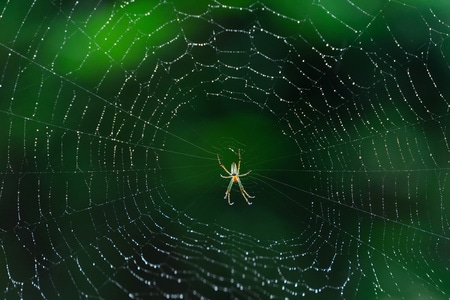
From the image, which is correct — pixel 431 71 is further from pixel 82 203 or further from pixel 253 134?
pixel 82 203

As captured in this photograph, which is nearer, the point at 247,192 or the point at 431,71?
the point at 431,71

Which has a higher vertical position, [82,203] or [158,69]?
[158,69]

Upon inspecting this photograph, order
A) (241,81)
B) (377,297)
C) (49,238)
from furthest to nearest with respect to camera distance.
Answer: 1. (49,238)
2. (241,81)
3. (377,297)

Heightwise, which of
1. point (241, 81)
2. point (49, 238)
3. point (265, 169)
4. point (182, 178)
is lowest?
point (49, 238)

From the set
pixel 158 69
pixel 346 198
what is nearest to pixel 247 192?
pixel 346 198

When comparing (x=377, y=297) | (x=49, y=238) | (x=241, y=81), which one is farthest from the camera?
(x=49, y=238)

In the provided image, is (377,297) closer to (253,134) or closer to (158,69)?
(253,134)
